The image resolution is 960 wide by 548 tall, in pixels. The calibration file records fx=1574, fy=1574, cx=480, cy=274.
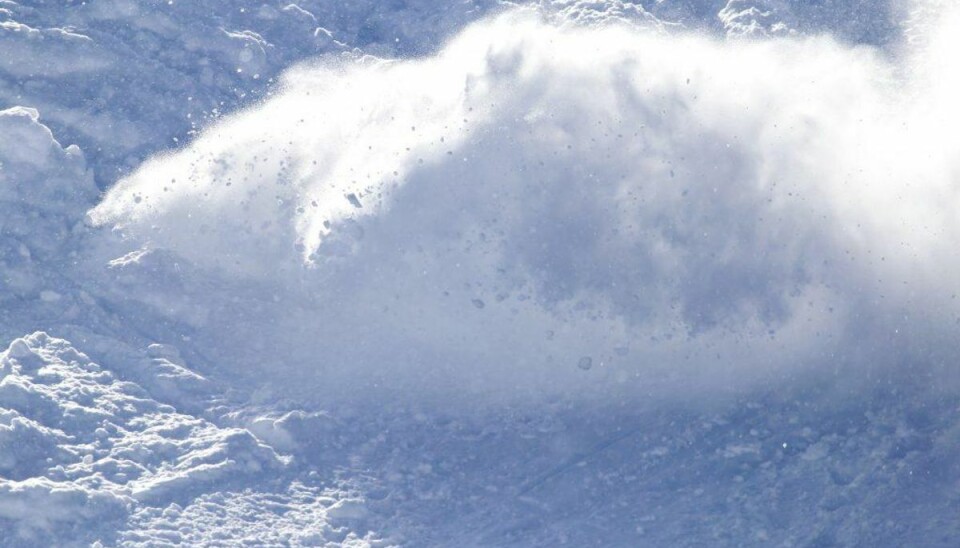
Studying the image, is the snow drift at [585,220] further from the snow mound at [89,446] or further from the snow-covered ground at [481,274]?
the snow mound at [89,446]

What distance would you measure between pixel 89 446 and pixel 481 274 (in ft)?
17.5

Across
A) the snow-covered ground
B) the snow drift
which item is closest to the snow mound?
the snow-covered ground

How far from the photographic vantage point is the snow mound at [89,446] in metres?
17.0

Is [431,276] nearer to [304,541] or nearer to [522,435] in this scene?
[522,435]

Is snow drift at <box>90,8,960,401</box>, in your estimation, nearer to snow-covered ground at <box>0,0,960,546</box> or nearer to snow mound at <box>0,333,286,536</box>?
snow-covered ground at <box>0,0,960,546</box>

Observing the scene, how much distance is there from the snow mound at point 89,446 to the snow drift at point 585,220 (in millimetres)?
1439

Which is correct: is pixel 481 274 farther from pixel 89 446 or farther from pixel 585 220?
pixel 89 446

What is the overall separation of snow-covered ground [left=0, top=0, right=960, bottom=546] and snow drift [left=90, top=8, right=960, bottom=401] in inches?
1.7

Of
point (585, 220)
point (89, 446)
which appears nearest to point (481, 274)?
point (585, 220)

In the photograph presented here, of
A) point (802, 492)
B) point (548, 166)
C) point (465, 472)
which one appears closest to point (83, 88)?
point (548, 166)

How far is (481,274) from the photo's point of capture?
20.1 metres

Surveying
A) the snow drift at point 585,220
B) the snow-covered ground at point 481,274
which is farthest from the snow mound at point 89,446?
the snow drift at point 585,220

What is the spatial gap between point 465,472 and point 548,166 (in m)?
4.48

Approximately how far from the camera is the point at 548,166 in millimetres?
20531
